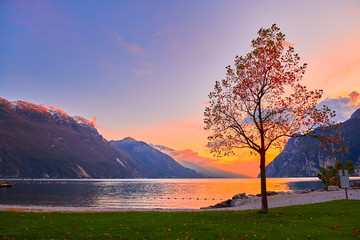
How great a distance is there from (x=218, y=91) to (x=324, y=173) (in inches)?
2369

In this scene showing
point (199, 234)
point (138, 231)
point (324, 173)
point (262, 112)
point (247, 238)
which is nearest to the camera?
point (247, 238)

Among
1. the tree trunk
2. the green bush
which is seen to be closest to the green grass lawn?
the tree trunk

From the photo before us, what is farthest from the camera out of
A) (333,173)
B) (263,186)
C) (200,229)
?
(333,173)

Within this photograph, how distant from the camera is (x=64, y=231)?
70.1 ft

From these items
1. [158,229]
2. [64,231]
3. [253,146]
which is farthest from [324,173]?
[64,231]

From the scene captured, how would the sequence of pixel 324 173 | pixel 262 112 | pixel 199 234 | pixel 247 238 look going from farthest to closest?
1. pixel 324 173
2. pixel 262 112
3. pixel 199 234
4. pixel 247 238

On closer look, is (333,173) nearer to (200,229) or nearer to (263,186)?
(263,186)

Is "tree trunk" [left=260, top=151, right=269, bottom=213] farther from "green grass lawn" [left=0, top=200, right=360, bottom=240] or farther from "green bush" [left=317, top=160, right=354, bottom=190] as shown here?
"green bush" [left=317, top=160, right=354, bottom=190]

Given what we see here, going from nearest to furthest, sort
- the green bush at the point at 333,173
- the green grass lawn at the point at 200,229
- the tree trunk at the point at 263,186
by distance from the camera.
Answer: the green grass lawn at the point at 200,229, the tree trunk at the point at 263,186, the green bush at the point at 333,173

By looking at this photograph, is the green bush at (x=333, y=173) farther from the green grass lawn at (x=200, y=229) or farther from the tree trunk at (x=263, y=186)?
the tree trunk at (x=263, y=186)

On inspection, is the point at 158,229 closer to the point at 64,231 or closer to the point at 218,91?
the point at 64,231

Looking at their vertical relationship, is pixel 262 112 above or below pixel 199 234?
above

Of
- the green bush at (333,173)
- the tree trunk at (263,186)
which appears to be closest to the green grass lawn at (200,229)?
the tree trunk at (263,186)

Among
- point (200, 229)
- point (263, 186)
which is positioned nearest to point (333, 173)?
point (263, 186)
